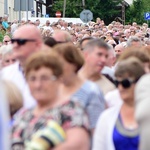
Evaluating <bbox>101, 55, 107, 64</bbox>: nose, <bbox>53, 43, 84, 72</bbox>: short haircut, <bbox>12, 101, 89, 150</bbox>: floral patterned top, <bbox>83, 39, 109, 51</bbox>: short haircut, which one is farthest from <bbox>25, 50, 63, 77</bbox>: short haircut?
<bbox>83, 39, 109, 51</bbox>: short haircut

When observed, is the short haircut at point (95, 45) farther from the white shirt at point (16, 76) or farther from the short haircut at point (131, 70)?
the short haircut at point (131, 70)

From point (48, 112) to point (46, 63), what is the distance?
50cm

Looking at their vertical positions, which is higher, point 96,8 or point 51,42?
point 51,42

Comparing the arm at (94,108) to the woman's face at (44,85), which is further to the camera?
the arm at (94,108)

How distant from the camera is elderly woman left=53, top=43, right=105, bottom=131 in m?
7.03

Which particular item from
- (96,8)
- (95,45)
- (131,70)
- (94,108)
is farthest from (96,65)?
(96,8)

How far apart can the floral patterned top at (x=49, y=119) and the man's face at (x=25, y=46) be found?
7.40 feet

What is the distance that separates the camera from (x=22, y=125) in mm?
5684

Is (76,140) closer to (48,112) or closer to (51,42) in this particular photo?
(48,112)

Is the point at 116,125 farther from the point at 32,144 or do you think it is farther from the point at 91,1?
the point at 91,1

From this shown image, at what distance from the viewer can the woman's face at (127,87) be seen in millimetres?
6727

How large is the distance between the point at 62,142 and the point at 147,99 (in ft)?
2.62

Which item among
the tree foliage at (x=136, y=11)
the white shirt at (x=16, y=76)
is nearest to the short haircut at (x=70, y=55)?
the white shirt at (x=16, y=76)

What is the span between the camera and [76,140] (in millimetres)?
5340
